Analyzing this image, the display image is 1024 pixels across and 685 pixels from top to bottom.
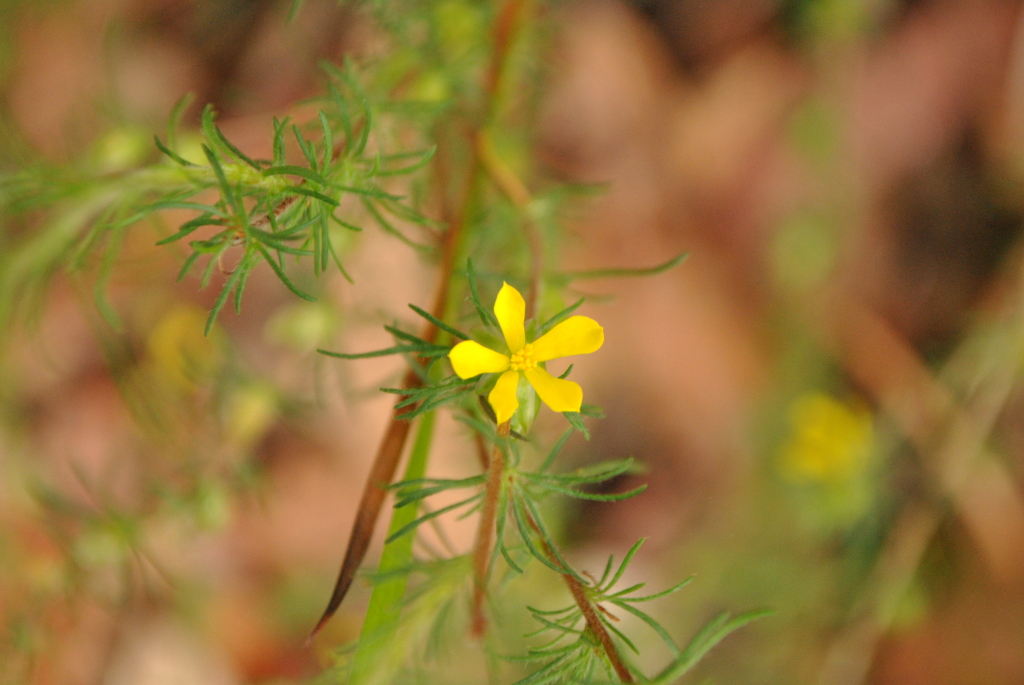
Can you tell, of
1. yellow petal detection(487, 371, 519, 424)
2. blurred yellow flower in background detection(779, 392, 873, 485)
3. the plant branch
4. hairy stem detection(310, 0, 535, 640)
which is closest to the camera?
yellow petal detection(487, 371, 519, 424)

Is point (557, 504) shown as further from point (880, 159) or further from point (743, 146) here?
point (880, 159)

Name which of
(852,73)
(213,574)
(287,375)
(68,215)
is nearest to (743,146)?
(852,73)

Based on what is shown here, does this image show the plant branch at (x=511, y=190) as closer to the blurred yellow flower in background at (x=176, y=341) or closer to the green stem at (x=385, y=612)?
the green stem at (x=385, y=612)

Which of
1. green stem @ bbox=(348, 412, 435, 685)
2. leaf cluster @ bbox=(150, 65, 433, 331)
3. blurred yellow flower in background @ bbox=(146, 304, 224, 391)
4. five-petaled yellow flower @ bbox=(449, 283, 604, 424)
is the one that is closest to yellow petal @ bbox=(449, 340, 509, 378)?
five-petaled yellow flower @ bbox=(449, 283, 604, 424)

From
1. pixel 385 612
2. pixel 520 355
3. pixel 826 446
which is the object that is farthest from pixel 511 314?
pixel 826 446

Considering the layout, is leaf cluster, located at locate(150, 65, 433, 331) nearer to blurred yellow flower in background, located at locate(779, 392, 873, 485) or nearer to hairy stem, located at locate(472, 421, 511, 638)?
hairy stem, located at locate(472, 421, 511, 638)

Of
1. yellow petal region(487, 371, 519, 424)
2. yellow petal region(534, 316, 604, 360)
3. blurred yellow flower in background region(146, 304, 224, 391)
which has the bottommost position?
yellow petal region(487, 371, 519, 424)

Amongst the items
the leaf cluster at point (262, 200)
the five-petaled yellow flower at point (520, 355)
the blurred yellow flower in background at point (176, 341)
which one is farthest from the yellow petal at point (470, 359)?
the blurred yellow flower in background at point (176, 341)
